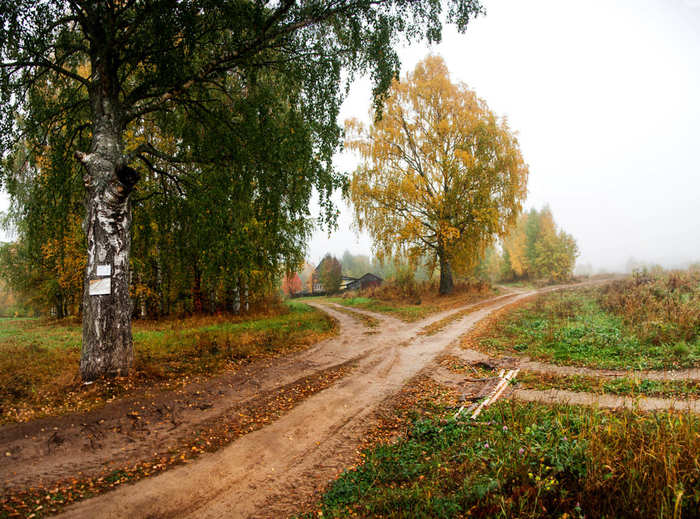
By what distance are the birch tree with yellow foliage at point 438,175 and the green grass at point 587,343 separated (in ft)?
26.9

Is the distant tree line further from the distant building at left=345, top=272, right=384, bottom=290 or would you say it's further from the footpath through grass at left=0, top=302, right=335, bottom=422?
the footpath through grass at left=0, top=302, right=335, bottom=422

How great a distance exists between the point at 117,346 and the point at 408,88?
2267 cm

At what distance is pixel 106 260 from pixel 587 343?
12386 millimetres

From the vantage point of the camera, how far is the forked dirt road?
337 cm

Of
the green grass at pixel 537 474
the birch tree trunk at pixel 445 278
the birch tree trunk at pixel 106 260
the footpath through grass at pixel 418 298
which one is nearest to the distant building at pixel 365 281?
the footpath through grass at pixel 418 298

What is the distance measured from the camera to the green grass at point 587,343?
7.35 m

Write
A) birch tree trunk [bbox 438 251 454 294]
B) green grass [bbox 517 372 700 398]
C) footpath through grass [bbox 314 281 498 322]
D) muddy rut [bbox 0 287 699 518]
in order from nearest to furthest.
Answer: muddy rut [bbox 0 287 699 518], green grass [bbox 517 372 700 398], footpath through grass [bbox 314 281 498 322], birch tree trunk [bbox 438 251 454 294]

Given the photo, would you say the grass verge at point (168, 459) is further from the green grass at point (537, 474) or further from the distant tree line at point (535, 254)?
the distant tree line at point (535, 254)

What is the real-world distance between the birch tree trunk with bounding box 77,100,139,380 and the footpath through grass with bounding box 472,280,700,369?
9.79 m

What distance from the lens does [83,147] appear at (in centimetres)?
843

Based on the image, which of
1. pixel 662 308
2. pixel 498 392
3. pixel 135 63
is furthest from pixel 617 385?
pixel 135 63

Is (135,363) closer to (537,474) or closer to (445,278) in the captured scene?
(537,474)

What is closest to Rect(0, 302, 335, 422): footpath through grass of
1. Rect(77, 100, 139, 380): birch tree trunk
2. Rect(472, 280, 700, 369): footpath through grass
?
Rect(77, 100, 139, 380): birch tree trunk

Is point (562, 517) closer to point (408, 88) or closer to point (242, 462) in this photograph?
point (242, 462)
